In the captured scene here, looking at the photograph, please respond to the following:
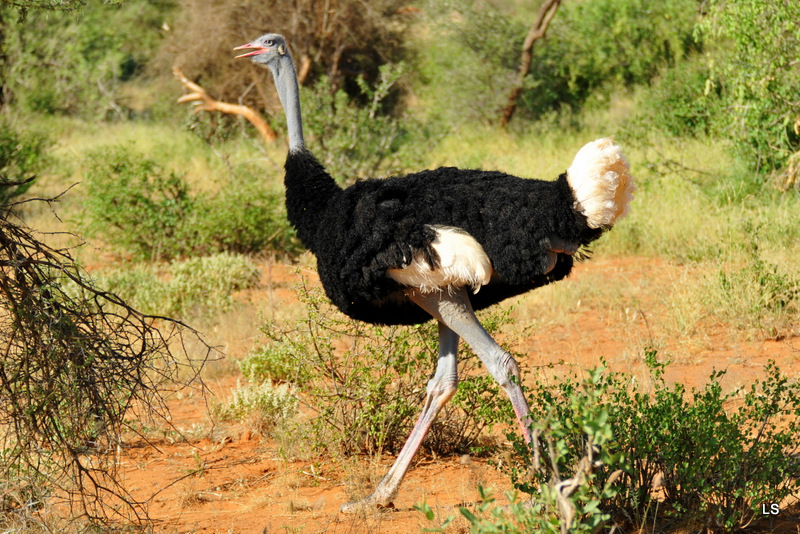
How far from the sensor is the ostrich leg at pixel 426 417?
3680mm

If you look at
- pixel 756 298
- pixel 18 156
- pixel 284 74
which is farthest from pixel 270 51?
pixel 18 156

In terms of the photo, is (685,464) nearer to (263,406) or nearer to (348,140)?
(263,406)

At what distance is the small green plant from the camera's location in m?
4.76

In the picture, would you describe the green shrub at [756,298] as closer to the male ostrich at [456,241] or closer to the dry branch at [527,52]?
the male ostrich at [456,241]

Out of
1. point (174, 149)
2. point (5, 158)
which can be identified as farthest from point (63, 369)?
point (174, 149)

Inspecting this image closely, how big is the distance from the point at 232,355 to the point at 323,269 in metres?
2.68

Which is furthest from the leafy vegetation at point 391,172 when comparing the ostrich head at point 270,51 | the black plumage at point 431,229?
the ostrich head at point 270,51

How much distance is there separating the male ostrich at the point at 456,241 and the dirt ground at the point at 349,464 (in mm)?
240

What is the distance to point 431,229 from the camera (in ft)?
11.0

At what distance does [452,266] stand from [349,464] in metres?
1.32

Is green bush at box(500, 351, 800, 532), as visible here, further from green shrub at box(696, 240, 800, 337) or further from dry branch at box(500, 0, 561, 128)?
dry branch at box(500, 0, 561, 128)

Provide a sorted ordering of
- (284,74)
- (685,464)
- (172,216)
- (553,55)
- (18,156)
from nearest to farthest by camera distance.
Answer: (685,464), (284,74), (172,216), (18,156), (553,55)

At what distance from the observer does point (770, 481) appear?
10.4 feet

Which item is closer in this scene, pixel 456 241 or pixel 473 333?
Answer: pixel 456 241
